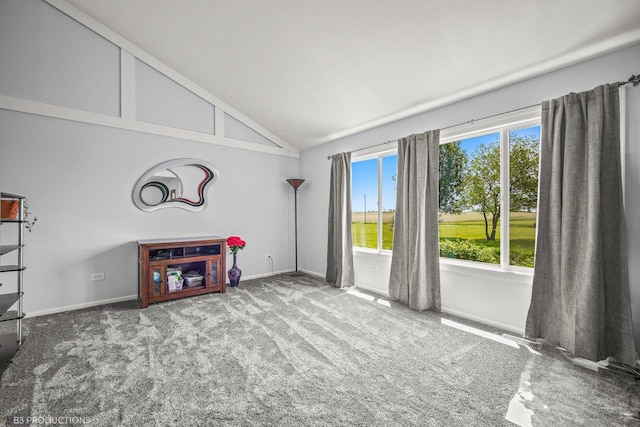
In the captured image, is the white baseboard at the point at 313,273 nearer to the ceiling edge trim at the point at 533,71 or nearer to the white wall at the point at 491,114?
the white wall at the point at 491,114

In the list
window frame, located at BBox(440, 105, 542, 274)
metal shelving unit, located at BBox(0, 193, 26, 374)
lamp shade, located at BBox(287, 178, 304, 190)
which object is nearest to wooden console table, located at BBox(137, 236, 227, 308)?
metal shelving unit, located at BBox(0, 193, 26, 374)

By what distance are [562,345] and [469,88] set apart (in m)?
2.56

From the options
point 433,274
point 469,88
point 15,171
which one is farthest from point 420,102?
point 15,171

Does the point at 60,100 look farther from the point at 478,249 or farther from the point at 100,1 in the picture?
the point at 478,249

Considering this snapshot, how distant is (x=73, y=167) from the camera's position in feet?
10.9

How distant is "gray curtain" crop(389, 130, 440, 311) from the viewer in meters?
3.17

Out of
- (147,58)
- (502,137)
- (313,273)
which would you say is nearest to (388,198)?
(502,137)

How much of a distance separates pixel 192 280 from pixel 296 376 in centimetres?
247

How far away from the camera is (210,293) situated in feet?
12.8

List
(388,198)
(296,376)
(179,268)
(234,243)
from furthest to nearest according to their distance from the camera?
1. (234,243)
2. (388,198)
3. (179,268)
4. (296,376)

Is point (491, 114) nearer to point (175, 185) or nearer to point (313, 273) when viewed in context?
point (313, 273)

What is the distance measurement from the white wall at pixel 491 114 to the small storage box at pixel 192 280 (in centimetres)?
238

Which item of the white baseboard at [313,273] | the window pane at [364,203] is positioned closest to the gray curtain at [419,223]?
the window pane at [364,203]

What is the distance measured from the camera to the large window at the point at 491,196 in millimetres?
2715
